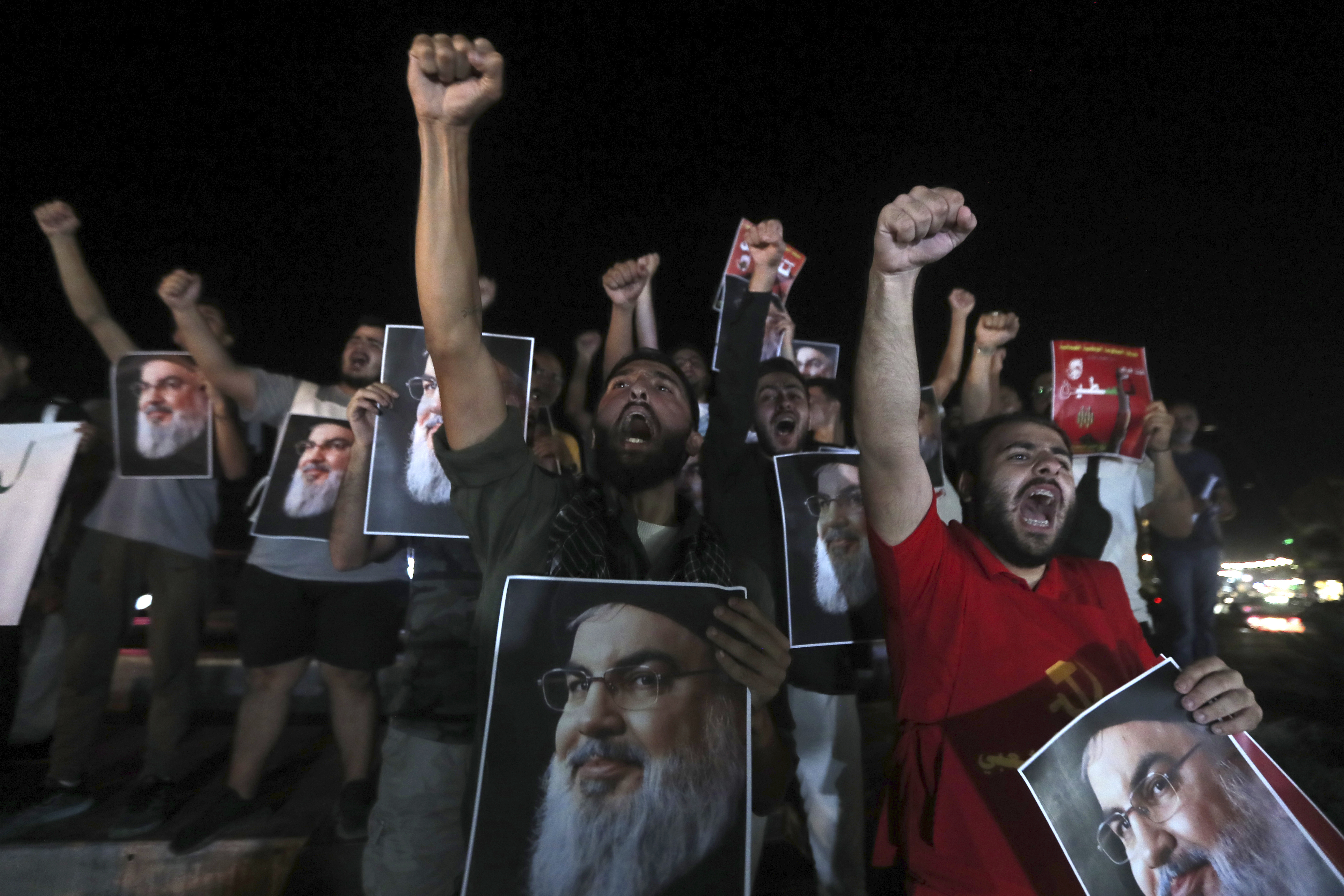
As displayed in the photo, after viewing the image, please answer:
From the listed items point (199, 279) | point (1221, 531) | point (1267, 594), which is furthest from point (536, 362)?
point (1267, 594)

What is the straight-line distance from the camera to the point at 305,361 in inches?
438

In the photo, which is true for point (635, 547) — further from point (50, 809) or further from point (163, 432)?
point (50, 809)

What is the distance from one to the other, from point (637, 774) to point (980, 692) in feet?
2.52

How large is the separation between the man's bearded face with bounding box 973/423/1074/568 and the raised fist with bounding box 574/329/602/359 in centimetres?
262

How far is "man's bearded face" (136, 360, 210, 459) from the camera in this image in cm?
319

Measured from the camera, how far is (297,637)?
3.11m

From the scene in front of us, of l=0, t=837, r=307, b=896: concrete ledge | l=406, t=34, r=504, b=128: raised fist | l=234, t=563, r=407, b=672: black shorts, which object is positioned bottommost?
l=0, t=837, r=307, b=896: concrete ledge

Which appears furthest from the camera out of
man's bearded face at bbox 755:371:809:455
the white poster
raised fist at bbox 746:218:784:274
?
man's bearded face at bbox 755:371:809:455

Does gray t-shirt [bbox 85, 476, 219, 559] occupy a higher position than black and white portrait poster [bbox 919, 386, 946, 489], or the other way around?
black and white portrait poster [bbox 919, 386, 946, 489]

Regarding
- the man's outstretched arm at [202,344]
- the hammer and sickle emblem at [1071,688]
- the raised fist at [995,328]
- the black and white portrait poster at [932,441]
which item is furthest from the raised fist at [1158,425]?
the man's outstretched arm at [202,344]

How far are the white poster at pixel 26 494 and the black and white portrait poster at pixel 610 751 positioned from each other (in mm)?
1852

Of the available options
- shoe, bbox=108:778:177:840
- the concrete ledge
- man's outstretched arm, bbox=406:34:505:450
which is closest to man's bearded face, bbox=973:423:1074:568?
man's outstretched arm, bbox=406:34:505:450

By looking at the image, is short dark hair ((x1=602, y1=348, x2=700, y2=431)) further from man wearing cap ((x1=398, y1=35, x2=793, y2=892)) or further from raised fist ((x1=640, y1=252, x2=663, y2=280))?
raised fist ((x1=640, y1=252, x2=663, y2=280))

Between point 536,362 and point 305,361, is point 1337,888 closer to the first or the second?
point 536,362
